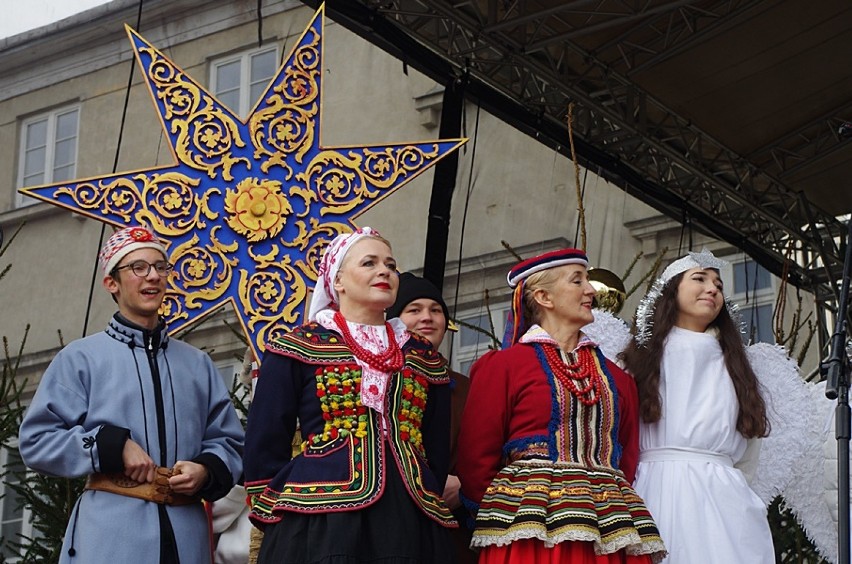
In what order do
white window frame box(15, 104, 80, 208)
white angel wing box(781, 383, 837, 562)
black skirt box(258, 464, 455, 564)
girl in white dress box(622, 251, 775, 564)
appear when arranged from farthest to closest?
white window frame box(15, 104, 80, 208) → white angel wing box(781, 383, 837, 562) → girl in white dress box(622, 251, 775, 564) → black skirt box(258, 464, 455, 564)

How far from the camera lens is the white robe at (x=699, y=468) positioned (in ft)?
16.2

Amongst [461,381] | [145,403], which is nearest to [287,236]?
[461,381]

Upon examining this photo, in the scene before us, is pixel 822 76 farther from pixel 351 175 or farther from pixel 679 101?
pixel 351 175

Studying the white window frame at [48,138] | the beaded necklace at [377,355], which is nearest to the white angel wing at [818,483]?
the beaded necklace at [377,355]

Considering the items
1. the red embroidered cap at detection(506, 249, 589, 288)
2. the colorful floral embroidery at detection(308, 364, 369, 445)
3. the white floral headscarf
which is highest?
the red embroidered cap at detection(506, 249, 589, 288)

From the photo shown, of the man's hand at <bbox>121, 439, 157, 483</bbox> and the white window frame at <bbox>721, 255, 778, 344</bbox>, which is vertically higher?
the white window frame at <bbox>721, 255, 778, 344</bbox>

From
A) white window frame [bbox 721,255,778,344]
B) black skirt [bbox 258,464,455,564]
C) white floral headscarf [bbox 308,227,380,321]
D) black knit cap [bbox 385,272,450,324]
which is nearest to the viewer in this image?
black skirt [bbox 258,464,455,564]

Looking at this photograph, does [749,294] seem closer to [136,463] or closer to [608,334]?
[608,334]

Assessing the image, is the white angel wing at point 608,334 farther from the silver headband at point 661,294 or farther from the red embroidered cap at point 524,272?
the red embroidered cap at point 524,272

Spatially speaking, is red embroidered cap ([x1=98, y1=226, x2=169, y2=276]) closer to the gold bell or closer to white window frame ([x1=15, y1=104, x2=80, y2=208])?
the gold bell

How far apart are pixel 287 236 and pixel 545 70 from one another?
119 inches

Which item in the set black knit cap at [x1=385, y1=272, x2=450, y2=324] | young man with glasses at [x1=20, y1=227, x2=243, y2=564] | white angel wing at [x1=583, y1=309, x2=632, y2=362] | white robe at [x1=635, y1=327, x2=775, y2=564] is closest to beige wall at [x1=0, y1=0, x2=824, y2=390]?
black knit cap at [x1=385, y1=272, x2=450, y2=324]

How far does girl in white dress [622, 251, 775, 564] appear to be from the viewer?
4949 mm

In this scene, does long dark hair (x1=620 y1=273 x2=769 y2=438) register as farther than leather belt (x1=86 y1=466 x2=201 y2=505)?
Yes
